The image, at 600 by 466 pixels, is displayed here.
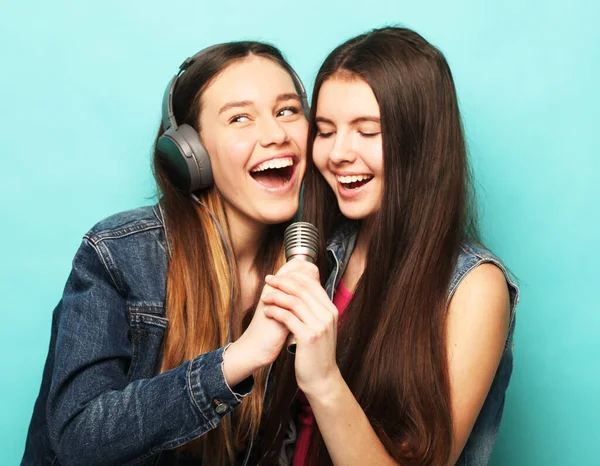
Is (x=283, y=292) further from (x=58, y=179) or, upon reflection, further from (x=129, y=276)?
(x=58, y=179)

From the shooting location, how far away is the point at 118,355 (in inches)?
69.0

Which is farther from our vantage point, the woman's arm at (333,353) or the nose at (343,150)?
the nose at (343,150)

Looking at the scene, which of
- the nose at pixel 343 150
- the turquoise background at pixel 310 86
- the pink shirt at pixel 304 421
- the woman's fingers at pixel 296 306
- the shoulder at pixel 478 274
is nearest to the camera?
the woman's fingers at pixel 296 306

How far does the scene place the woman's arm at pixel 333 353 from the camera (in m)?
1.42

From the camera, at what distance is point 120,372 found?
5.76 feet

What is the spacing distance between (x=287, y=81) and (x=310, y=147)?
21 cm

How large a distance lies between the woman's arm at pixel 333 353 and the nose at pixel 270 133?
60cm

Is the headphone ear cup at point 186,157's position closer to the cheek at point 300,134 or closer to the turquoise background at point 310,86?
the cheek at point 300,134

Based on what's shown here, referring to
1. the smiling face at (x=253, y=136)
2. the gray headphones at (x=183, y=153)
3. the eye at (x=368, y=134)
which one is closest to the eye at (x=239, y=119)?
the smiling face at (x=253, y=136)

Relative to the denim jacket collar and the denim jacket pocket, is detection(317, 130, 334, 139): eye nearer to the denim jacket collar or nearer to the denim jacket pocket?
the denim jacket collar

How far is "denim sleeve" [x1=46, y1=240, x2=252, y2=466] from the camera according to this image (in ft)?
5.09

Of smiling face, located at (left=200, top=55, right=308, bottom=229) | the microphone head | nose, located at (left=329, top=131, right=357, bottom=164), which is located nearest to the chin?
smiling face, located at (left=200, top=55, right=308, bottom=229)

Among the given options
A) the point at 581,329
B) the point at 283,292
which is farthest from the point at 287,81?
the point at 581,329

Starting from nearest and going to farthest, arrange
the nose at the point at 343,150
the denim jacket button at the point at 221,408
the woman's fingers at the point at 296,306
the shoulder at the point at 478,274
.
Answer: the woman's fingers at the point at 296,306 → the denim jacket button at the point at 221,408 → the shoulder at the point at 478,274 → the nose at the point at 343,150
